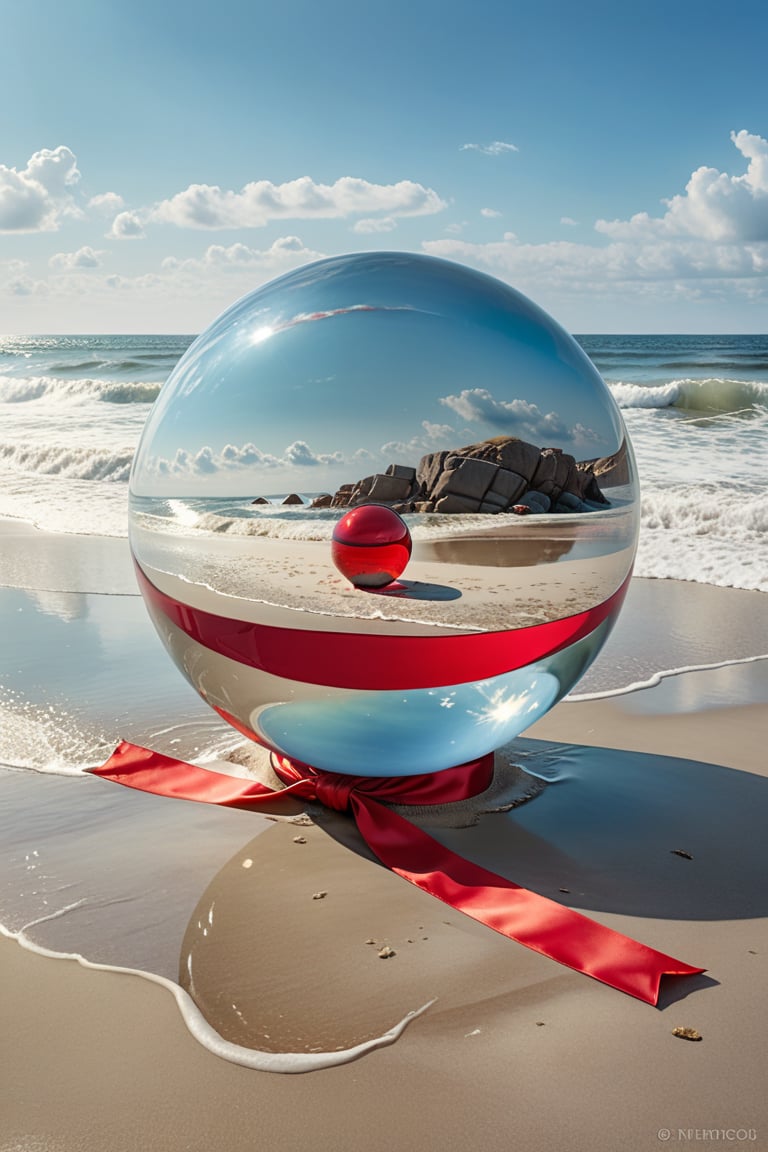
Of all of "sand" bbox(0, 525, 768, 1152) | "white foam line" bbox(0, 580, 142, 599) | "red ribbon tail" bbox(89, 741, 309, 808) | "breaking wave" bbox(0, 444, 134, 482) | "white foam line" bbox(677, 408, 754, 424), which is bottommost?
"sand" bbox(0, 525, 768, 1152)

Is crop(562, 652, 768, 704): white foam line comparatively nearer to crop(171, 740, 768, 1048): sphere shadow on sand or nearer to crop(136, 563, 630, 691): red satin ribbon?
crop(171, 740, 768, 1048): sphere shadow on sand

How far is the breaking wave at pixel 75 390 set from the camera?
93.6 feet

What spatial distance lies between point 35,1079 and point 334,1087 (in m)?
0.58

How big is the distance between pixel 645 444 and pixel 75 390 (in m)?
20.3

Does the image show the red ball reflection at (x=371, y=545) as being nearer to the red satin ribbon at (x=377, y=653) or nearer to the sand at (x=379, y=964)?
the red satin ribbon at (x=377, y=653)

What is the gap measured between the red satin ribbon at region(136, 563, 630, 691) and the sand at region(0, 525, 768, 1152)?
537 millimetres

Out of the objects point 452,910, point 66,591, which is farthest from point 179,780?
point 66,591

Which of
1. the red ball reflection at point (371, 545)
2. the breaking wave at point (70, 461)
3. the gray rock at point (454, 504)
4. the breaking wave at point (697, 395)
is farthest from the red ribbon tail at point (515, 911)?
the breaking wave at point (697, 395)

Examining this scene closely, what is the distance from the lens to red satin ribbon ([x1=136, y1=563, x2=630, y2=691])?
105 inches

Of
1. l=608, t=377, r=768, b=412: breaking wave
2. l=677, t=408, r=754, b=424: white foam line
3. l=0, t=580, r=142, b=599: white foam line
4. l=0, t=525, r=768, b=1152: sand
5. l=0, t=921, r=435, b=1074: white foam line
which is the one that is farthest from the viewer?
l=608, t=377, r=768, b=412: breaking wave

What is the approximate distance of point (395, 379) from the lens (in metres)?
2.55

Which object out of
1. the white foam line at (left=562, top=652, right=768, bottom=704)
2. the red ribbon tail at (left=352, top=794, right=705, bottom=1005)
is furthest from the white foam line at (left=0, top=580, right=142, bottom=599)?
the red ribbon tail at (left=352, top=794, right=705, bottom=1005)

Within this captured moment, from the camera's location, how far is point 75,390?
3089cm

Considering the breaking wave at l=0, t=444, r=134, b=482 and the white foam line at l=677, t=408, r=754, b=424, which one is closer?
the breaking wave at l=0, t=444, r=134, b=482
